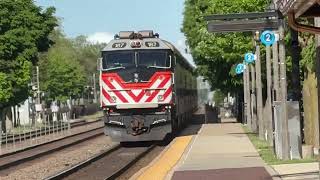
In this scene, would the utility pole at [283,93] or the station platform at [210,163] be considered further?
the utility pole at [283,93]

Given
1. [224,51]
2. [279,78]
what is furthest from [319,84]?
[224,51]

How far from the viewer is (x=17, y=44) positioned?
177 ft

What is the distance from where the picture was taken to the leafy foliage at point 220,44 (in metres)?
31.7

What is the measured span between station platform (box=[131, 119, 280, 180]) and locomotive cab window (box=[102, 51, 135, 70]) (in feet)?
12.0

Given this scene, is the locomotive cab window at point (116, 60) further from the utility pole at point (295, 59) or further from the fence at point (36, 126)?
the utility pole at point (295, 59)

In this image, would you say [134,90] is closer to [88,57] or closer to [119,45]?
[119,45]

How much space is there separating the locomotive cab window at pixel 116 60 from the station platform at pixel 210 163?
3663 mm

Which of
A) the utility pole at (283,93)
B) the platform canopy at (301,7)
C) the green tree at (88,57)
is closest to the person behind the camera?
the platform canopy at (301,7)

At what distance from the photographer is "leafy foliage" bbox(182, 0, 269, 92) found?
31.7 meters

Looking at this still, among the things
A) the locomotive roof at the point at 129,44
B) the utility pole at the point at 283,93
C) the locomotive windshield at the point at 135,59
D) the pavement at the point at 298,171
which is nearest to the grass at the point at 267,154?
the utility pole at the point at 283,93

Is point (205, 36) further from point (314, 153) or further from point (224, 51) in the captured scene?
point (314, 153)

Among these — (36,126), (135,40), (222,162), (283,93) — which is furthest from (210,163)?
A: (36,126)

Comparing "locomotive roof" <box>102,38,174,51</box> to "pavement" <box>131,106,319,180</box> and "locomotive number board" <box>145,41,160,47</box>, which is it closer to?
"locomotive number board" <box>145,41,160,47</box>

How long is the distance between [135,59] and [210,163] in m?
10.6
